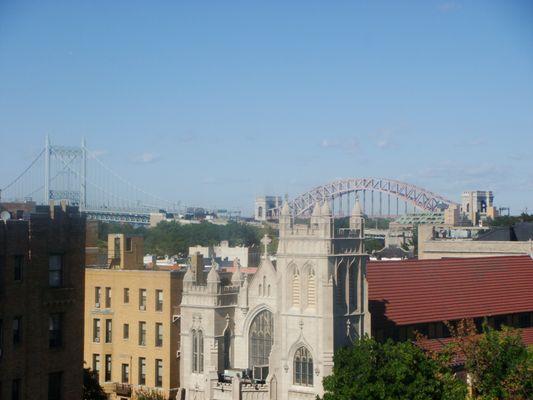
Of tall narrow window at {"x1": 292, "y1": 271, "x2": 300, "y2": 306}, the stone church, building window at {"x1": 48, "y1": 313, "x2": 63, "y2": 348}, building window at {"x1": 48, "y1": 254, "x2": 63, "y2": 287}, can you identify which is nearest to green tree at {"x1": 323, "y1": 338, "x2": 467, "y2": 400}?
the stone church

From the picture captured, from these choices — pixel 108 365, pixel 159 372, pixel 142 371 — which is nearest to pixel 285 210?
pixel 159 372

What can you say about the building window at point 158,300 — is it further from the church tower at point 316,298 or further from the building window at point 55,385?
the building window at point 55,385

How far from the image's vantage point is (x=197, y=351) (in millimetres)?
52406

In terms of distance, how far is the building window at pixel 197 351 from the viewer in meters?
52.1

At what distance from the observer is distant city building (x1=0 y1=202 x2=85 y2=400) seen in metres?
34.3

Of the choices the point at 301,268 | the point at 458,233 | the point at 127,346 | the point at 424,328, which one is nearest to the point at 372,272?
the point at 424,328

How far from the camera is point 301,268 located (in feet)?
157

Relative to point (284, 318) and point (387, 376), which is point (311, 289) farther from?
point (387, 376)

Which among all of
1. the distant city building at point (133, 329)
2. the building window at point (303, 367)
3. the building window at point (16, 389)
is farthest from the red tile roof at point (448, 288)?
the building window at point (16, 389)

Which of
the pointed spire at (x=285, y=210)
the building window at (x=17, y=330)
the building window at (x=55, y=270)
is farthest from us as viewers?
the pointed spire at (x=285, y=210)

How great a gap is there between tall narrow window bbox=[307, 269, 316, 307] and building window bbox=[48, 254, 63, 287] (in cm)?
1430

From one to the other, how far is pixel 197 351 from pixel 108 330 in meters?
11.9

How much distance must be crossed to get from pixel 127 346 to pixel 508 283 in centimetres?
2348

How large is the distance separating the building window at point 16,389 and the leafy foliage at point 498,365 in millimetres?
20629
